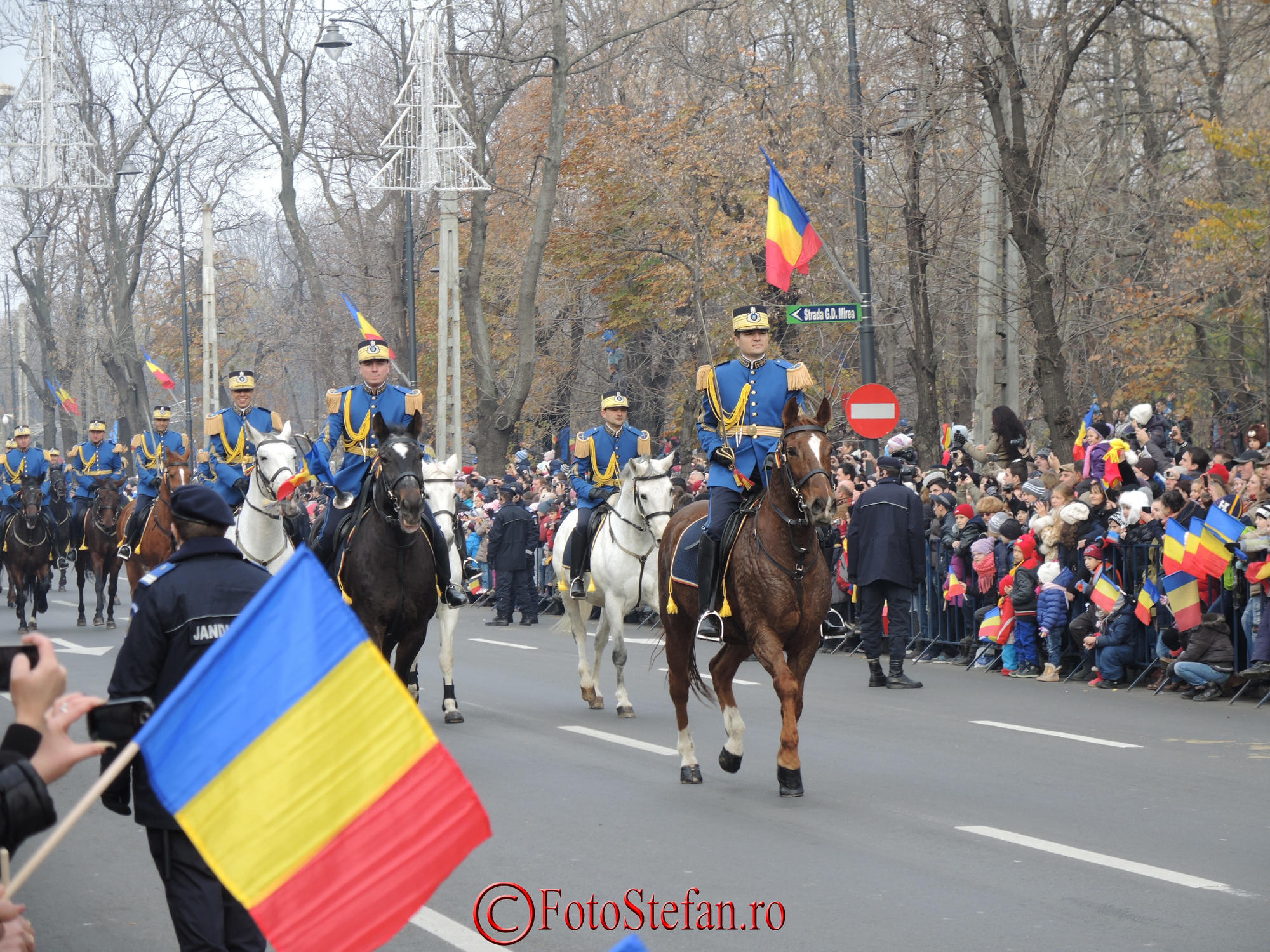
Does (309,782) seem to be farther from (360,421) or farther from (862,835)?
(360,421)

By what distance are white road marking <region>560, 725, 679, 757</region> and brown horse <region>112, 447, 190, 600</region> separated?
6208mm

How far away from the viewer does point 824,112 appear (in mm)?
28312

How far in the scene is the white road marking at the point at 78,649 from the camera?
1836 centimetres

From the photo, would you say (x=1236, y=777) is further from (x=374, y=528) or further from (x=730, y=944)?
(x=374, y=528)

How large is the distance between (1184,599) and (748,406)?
5.65 metres

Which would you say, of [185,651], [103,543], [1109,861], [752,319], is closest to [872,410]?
[752,319]

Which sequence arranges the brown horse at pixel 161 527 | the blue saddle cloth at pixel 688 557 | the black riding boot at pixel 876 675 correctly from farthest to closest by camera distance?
the brown horse at pixel 161 527, the black riding boot at pixel 876 675, the blue saddle cloth at pixel 688 557

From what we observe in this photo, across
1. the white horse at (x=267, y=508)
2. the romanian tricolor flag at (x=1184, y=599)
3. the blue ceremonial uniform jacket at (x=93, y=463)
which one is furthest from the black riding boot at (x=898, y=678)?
the blue ceremonial uniform jacket at (x=93, y=463)

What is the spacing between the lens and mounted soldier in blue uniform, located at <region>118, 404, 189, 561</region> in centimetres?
1889

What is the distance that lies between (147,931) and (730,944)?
262 cm

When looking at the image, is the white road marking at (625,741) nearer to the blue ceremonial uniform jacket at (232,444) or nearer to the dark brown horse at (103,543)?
the blue ceremonial uniform jacket at (232,444)

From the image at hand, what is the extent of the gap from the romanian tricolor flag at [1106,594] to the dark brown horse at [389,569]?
256 inches

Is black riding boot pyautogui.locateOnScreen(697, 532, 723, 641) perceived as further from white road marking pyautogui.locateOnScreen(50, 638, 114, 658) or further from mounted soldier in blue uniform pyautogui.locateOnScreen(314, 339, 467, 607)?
white road marking pyautogui.locateOnScreen(50, 638, 114, 658)
